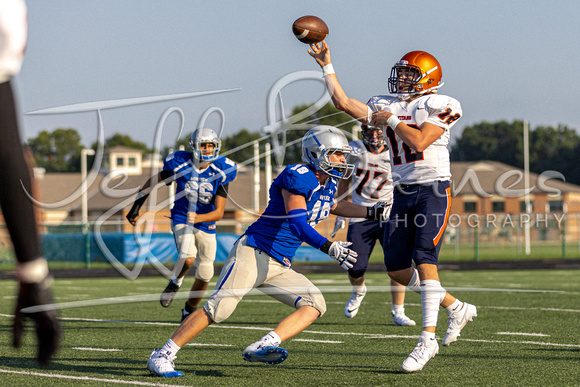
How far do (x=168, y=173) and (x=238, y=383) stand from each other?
3.78 m

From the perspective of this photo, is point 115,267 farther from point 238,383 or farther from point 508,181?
point 508,181

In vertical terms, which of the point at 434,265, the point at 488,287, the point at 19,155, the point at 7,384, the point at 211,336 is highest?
the point at 19,155

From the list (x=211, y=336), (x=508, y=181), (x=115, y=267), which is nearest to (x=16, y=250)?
(x=211, y=336)

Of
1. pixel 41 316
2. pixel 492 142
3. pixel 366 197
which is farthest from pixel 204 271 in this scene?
pixel 492 142

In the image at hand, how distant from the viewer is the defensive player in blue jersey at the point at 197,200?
765 cm

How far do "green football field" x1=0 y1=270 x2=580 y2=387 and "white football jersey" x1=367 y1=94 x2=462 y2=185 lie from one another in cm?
127

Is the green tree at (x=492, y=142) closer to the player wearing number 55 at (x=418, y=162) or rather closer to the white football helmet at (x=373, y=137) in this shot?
the white football helmet at (x=373, y=137)

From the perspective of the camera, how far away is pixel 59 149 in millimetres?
80688

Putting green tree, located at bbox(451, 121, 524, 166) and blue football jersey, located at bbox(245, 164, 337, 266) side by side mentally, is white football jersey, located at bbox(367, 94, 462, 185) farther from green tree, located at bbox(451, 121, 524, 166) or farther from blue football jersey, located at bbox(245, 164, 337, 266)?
green tree, located at bbox(451, 121, 524, 166)

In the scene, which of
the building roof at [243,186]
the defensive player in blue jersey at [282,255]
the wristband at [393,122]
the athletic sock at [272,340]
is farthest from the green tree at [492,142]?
the athletic sock at [272,340]

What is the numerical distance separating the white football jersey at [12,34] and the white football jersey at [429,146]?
4187mm

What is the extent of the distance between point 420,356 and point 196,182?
3.61m

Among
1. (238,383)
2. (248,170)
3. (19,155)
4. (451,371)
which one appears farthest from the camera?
(248,170)

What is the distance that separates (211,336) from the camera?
6602mm
